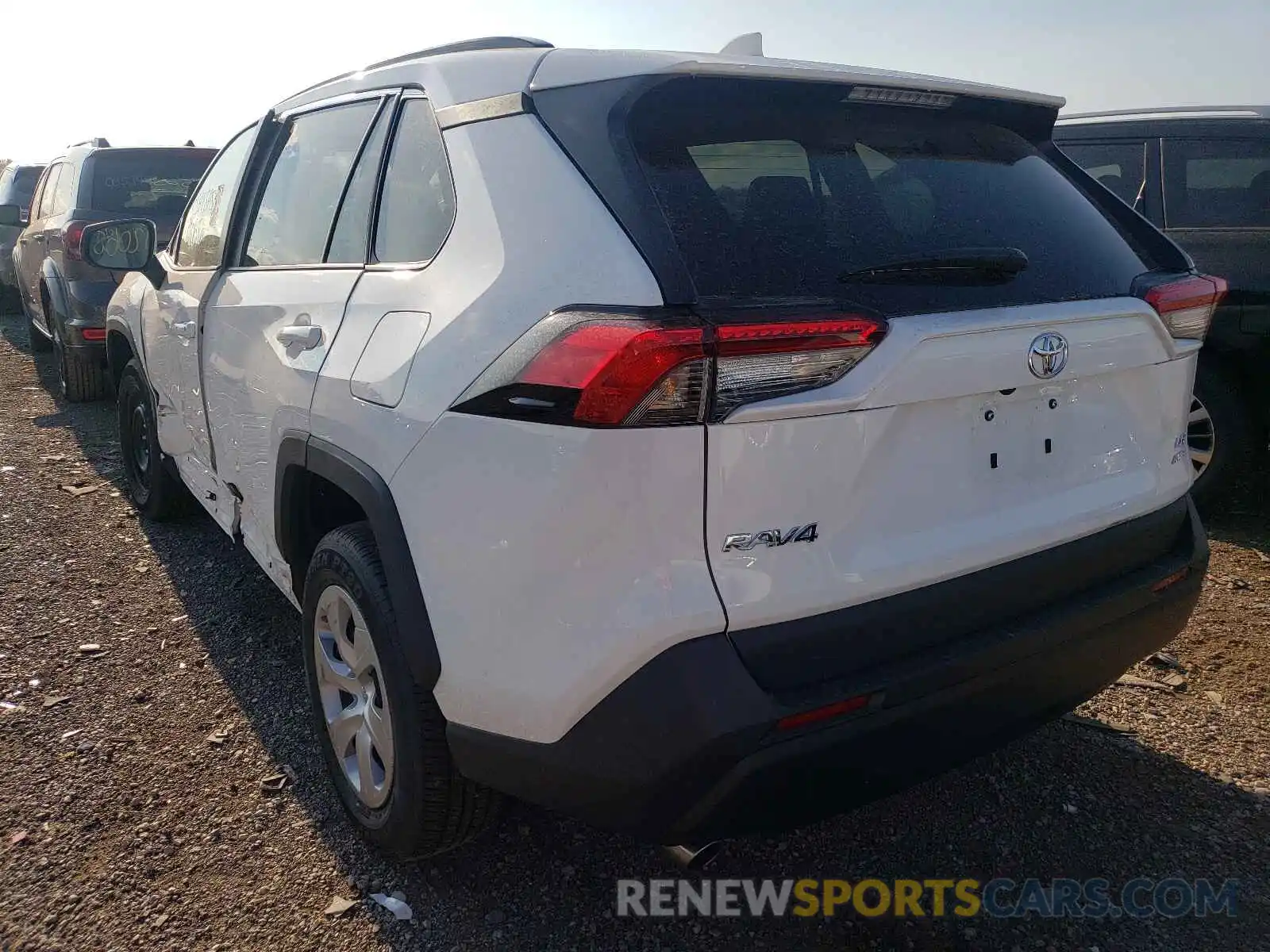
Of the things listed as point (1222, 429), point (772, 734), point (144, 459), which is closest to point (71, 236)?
point (144, 459)

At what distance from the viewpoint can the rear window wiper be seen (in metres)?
1.87

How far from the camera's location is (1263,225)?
452 centimetres

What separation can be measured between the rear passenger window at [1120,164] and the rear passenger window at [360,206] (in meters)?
3.70

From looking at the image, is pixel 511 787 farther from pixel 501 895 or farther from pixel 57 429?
pixel 57 429

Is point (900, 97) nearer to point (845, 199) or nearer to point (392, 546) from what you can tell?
point (845, 199)

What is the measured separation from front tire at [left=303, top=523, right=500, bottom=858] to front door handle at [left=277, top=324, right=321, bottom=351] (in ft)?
1.57

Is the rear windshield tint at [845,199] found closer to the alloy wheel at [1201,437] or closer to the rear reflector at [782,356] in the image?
the rear reflector at [782,356]

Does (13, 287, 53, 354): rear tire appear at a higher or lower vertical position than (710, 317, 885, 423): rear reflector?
lower

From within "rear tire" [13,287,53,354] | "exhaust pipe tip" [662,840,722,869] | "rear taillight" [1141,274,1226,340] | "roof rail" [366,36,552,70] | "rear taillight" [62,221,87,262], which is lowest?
"rear tire" [13,287,53,354]

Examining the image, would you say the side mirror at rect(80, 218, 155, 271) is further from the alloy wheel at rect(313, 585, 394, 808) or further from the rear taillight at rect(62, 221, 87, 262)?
the rear taillight at rect(62, 221, 87, 262)

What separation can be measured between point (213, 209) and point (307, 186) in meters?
1.00

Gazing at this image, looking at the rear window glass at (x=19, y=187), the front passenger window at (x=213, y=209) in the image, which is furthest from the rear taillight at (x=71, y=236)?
the rear window glass at (x=19, y=187)

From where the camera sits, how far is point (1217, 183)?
4711 millimetres

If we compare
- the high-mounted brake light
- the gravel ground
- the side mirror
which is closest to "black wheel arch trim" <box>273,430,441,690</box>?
the gravel ground
